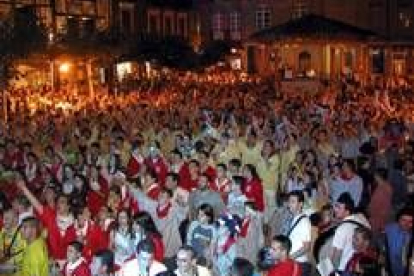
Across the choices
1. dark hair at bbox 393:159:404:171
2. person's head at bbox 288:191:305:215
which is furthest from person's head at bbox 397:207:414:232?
dark hair at bbox 393:159:404:171

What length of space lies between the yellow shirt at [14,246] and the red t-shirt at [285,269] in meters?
2.62

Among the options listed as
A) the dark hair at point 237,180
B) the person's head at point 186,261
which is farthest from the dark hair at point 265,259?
the dark hair at point 237,180

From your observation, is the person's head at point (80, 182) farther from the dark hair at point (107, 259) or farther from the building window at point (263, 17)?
the building window at point (263, 17)

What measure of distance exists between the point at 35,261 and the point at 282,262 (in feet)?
7.82

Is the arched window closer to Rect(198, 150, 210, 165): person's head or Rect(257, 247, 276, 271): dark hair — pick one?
Rect(198, 150, 210, 165): person's head

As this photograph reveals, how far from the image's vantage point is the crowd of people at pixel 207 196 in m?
8.99

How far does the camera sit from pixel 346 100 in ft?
98.1

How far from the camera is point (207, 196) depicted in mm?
11680

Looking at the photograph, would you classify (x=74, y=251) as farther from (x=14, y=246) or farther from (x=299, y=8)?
(x=299, y=8)

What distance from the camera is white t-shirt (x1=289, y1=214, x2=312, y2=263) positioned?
932 cm

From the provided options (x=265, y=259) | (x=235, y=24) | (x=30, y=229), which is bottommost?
(x=265, y=259)

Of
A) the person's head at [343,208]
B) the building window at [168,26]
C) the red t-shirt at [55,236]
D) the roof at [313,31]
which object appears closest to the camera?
the person's head at [343,208]

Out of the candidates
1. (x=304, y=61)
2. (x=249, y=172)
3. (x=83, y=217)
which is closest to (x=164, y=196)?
(x=83, y=217)

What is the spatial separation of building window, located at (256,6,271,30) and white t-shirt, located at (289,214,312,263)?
Answer: 5820 centimetres
